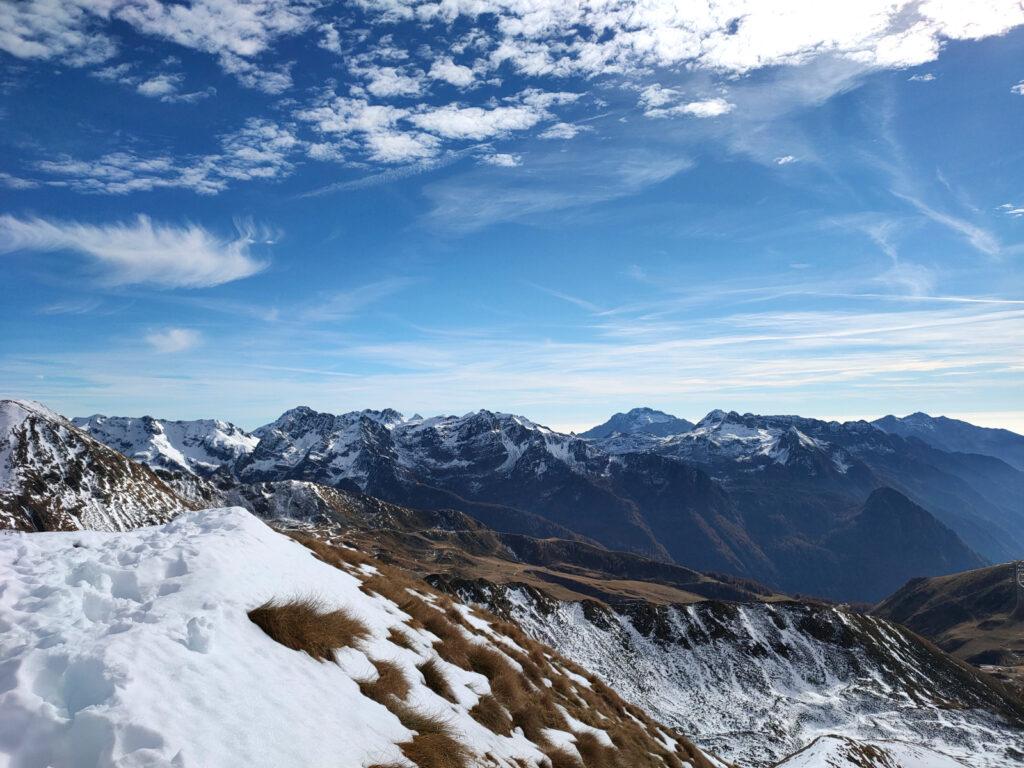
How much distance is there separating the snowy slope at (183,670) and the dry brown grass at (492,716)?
0.70 feet

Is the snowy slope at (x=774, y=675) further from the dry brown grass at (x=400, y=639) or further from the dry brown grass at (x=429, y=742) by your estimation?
the dry brown grass at (x=429, y=742)

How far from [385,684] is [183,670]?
3.21 m

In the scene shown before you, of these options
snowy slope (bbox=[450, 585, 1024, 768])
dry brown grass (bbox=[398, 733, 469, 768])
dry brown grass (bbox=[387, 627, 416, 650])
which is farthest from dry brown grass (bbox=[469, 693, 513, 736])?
snowy slope (bbox=[450, 585, 1024, 768])

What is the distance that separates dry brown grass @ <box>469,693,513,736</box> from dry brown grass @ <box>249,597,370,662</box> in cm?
263

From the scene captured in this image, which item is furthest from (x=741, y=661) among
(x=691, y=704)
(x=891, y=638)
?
(x=891, y=638)

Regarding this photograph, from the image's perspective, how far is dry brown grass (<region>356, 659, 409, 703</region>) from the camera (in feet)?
26.8

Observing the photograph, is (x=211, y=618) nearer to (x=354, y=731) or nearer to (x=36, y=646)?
(x=36, y=646)

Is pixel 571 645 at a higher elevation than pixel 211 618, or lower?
lower

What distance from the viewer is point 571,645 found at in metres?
110

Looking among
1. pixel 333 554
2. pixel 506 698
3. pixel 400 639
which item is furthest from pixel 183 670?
pixel 333 554

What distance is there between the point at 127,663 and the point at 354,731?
269 cm

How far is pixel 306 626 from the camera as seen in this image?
338 inches

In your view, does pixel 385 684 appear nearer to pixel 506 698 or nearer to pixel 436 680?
pixel 436 680

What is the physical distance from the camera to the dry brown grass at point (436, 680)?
10.1 m
